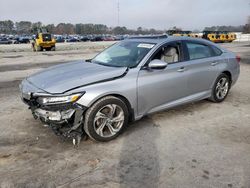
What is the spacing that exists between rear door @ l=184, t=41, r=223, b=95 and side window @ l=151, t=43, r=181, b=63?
239 mm

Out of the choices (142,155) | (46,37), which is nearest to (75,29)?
(46,37)

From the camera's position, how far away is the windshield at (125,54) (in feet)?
14.3

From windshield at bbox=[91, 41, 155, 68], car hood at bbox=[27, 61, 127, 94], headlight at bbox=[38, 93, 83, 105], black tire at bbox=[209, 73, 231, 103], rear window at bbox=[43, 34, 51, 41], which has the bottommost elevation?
black tire at bbox=[209, 73, 231, 103]

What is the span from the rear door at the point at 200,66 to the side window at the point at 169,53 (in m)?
0.24

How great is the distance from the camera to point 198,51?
17.0 ft

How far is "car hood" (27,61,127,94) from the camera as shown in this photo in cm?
361

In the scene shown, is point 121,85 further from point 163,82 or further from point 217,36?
point 217,36

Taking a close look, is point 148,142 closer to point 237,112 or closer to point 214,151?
point 214,151

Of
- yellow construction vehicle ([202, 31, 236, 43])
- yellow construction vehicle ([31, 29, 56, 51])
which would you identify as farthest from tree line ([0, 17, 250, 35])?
yellow construction vehicle ([31, 29, 56, 51])

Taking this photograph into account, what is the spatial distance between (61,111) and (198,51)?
3164 mm

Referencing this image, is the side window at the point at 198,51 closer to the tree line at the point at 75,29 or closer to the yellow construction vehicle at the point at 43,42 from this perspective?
the yellow construction vehicle at the point at 43,42

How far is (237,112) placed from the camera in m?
5.27

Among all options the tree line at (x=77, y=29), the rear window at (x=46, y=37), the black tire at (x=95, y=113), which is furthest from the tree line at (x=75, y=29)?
the black tire at (x=95, y=113)

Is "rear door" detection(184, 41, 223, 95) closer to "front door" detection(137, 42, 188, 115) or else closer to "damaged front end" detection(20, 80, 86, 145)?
"front door" detection(137, 42, 188, 115)
